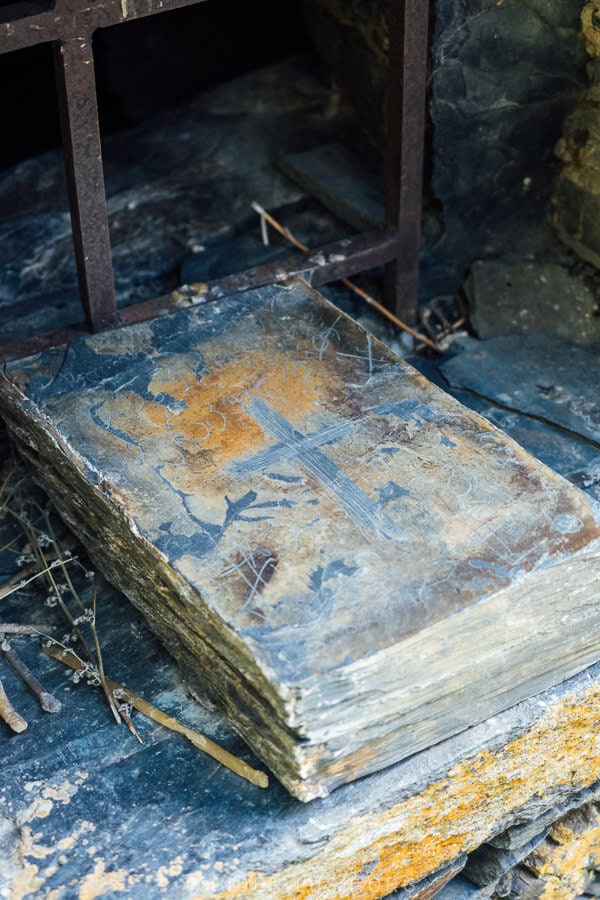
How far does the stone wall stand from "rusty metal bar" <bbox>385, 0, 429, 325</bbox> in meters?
0.14

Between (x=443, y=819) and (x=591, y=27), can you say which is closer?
(x=443, y=819)

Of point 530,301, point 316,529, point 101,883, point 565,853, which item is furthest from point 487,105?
point 101,883

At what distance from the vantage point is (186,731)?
7.64ft

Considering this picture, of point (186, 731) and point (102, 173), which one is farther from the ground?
point (102, 173)

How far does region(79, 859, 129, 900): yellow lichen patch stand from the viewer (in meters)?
2.09

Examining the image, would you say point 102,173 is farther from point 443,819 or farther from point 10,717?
point 443,819

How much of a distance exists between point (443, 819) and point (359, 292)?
1.42m

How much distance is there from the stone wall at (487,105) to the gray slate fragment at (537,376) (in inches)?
12.9

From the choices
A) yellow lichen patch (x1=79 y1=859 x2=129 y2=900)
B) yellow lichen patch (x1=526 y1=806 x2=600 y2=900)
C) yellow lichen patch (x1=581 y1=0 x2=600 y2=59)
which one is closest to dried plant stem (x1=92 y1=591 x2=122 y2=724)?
yellow lichen patch (x1=79 y1=859 x2=129 y2=900)

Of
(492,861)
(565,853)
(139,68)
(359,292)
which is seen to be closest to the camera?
(492,861)

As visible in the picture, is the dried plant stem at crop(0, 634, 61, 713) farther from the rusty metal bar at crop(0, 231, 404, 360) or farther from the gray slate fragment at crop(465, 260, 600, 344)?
the gray slate fragment at crop(465, 260, 600, 344)

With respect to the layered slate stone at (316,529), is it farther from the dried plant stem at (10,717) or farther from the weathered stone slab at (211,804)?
the dried plant stem at (10,717)

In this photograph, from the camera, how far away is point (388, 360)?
2.65m

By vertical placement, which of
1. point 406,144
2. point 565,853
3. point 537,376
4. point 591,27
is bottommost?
point 565,853
